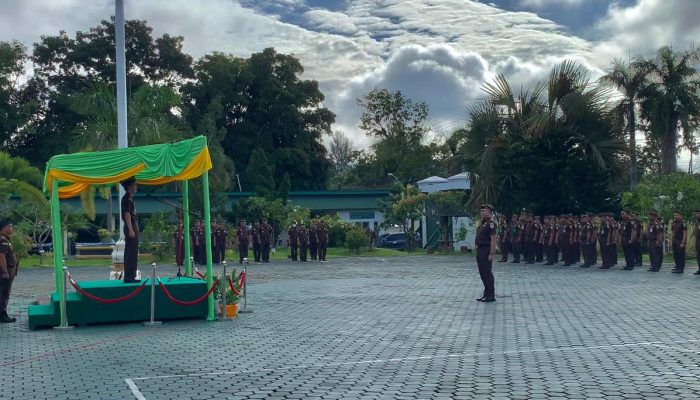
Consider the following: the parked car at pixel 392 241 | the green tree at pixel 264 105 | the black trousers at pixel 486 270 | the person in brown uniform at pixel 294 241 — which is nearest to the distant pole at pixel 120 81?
the black trousers at pixel 486 270

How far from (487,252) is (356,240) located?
2545cm

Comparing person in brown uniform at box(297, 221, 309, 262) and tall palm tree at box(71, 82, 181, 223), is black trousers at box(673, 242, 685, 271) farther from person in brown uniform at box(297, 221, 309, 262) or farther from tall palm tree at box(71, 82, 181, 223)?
person in brown uniform at box(297, 221, 309, 262)

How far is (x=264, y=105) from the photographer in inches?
2589

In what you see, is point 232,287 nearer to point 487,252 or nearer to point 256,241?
point 487,252

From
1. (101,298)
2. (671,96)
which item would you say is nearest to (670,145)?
(671,96)

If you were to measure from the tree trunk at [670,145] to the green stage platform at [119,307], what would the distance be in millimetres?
32099

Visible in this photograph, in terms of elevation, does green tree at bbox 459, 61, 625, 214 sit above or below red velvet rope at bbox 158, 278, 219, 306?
above

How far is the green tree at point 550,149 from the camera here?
3272 centimetres

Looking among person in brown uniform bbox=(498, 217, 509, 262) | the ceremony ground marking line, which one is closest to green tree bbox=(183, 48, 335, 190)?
person in brown uniform bbox=(498, 217, 509, 262)

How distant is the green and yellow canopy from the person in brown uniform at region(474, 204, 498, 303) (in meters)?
5.60

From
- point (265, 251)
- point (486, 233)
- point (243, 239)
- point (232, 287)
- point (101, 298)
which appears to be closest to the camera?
point (101, 298)

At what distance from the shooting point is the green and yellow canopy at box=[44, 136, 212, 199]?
47.0 feet

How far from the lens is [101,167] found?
14.4m

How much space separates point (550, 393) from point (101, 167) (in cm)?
913
